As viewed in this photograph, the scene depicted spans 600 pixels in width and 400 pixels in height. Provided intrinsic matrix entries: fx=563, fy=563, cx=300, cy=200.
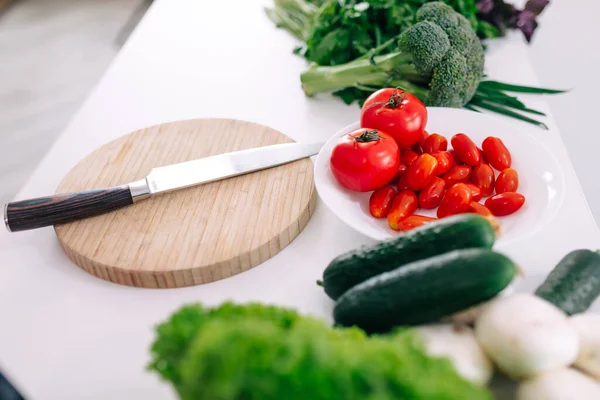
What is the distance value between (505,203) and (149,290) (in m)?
0.65

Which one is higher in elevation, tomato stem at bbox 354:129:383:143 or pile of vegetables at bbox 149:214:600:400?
pile of vegetables at bbox 149:214:600:400

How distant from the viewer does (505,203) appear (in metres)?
1.00

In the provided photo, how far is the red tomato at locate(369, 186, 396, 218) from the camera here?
1.03 m

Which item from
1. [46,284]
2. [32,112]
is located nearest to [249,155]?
[46,284]

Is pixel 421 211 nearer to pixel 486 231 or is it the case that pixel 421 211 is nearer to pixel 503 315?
pixel 486 231

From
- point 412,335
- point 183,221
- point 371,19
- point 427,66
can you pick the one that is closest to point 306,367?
point 412,335

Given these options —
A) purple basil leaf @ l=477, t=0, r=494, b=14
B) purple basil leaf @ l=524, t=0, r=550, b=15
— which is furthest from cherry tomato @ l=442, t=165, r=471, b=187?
purple basil leaf @ l=524, t=0, r=550, b=15

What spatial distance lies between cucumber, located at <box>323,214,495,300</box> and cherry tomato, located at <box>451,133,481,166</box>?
35 centimetres

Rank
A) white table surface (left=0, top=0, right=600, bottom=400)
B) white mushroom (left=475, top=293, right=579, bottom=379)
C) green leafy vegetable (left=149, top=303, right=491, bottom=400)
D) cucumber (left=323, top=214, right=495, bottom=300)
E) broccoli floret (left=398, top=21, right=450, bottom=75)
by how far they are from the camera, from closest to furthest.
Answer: green leafy vegetable (left=149, top=303, right=491, bottom=400), white mushroom (left=475, top=293, right=579, bottom=379), cucumber (left=323, top=214, right=495, bottom=300), white table surface (left=0, top=0, right=600, bottom=400), broccoli floret (left=398, top=21, right=450, bottom=75)

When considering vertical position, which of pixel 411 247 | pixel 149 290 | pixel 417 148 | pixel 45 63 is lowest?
pixel 45 63

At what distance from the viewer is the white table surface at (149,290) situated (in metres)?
0.87

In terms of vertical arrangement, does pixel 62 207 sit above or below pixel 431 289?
below

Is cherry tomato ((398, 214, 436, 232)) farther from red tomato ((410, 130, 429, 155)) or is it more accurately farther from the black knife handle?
the black knife handle

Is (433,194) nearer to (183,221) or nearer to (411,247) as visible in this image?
(411,247)
